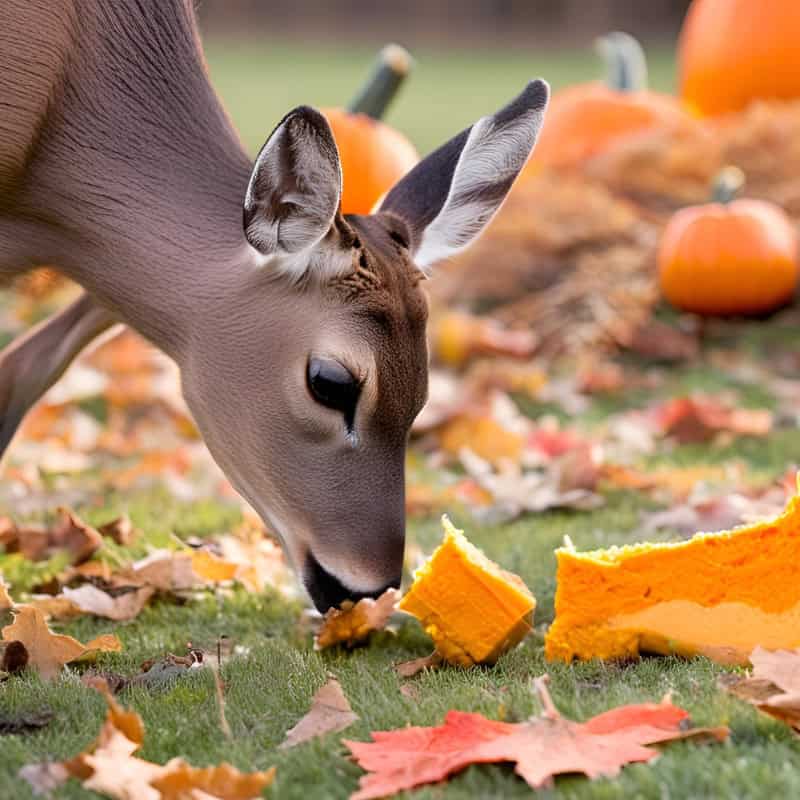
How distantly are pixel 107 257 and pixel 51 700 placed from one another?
1054 mm

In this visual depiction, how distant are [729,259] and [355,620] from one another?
4143 mm

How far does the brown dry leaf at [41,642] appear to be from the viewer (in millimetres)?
2832

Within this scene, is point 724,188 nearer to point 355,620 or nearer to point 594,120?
point 594,120

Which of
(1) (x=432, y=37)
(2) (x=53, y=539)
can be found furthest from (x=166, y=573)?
(1) (x=432, y=37)

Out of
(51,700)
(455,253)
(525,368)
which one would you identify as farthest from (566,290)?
(51,700)

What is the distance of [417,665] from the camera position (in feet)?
9.53

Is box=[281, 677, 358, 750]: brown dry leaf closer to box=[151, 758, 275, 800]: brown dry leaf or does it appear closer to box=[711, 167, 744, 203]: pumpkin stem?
box=[151, 758, 275, 800]: brown dry leaf

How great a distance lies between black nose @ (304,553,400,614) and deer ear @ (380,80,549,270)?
0.74 m

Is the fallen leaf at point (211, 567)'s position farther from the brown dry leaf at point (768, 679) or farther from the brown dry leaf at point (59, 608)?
the brown dry leaf at point (768, 679)

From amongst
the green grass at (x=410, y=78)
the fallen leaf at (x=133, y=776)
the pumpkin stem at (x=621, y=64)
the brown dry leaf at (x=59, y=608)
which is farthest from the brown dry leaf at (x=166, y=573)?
the green grass at (x=410, y=78)

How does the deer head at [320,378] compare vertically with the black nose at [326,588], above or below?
above

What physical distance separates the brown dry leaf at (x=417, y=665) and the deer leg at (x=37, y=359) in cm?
130

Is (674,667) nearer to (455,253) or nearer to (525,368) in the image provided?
(455,253)

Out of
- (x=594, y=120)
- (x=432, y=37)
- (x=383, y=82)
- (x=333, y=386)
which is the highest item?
(x=432, y=37)
